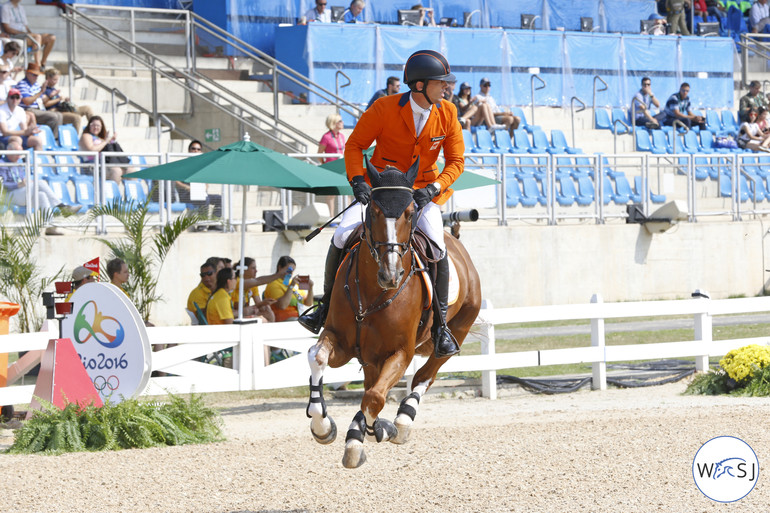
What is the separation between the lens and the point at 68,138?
18.8 metres

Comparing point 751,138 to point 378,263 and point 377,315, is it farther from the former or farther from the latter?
point 378,263

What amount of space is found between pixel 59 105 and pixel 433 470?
1304cm

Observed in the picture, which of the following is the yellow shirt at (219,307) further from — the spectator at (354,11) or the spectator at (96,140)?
the spectator at (354,11)

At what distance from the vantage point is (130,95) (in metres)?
22.6

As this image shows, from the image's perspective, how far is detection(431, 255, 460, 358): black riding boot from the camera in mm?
8148

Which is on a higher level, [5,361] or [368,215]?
[368,215]

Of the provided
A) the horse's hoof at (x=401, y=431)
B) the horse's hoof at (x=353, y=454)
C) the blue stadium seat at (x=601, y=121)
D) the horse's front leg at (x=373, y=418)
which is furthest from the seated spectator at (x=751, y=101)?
the horse's hoof at (x=353, y=454)

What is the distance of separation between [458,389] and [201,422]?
13.4 ft

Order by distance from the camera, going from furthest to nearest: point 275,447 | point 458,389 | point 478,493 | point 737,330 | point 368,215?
point 737,330 → point 458,389 → point 275,447 → point 478,493 → point 368,215

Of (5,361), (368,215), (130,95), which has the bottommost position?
(5,361)

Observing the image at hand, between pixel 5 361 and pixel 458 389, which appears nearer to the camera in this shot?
pixel 5 361

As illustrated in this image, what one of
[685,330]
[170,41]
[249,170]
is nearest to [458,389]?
[249,170]

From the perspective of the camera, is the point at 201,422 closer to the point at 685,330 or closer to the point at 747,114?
the point at 685,330

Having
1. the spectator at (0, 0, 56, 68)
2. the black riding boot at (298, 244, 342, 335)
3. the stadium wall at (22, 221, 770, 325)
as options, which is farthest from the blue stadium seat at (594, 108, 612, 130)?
the black riding boot at (298, 244, 342, 335)
